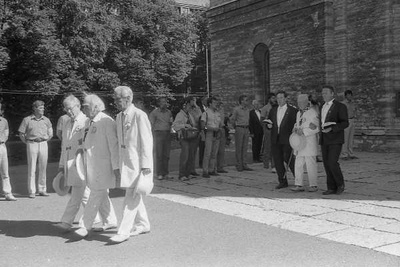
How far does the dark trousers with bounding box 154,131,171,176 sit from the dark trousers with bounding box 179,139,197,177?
1.47ft

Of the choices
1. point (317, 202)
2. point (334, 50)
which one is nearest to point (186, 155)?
point (317, 202)

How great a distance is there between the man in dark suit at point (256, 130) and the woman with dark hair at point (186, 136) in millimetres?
3239

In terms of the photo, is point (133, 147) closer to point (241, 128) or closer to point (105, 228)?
point (105, 228)

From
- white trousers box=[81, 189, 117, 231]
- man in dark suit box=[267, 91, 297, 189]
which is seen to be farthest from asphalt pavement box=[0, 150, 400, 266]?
man in dark suit box=[267, 91, 297, 189]

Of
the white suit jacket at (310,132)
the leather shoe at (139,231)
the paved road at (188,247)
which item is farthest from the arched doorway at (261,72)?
the leather shoe at (139,231)

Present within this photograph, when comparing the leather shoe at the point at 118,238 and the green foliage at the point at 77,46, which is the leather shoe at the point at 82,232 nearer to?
the leather shoe at the point at 118,238

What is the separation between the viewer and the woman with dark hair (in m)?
11.1

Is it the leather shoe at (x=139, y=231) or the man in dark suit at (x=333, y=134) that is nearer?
the leather shoe at (x=139, y=231)

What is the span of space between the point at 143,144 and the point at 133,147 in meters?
0.13

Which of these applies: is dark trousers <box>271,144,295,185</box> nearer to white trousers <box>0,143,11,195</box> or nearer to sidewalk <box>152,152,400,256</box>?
sidewalk <box>152,152,400,256</box>

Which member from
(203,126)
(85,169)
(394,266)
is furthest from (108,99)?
(394,266)

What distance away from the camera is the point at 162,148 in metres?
11.4

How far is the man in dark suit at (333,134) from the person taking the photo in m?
8.65

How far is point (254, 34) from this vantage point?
20172 mm
